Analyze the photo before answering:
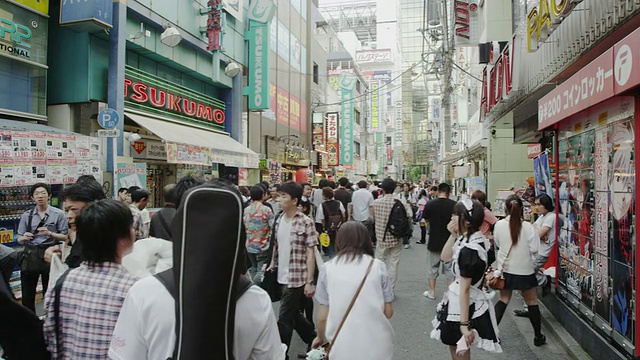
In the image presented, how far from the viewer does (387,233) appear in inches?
294

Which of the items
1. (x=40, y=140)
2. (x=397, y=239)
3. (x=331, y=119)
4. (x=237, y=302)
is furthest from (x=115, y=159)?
(x=331, y=119)

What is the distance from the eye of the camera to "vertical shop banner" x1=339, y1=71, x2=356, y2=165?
38.4m

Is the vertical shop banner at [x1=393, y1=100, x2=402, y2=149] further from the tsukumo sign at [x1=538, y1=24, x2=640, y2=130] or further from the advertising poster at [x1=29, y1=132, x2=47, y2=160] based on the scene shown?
the tsukumo sign at [x1=538, y1=24, x2=640, y2=130]

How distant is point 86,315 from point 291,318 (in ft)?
8.85

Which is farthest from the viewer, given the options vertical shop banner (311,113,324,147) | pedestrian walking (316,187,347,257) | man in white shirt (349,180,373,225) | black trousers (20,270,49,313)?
vertical shop banner (311,113,324,147)

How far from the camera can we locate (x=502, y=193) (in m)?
11.8

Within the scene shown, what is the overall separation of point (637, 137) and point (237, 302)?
13.0 ft

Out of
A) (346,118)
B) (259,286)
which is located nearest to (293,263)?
(259,286)

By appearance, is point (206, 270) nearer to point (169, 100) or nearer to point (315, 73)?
point (169, 100)

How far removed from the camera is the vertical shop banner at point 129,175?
1058 cm

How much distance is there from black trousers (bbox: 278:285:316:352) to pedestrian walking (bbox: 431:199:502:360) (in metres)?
1.46

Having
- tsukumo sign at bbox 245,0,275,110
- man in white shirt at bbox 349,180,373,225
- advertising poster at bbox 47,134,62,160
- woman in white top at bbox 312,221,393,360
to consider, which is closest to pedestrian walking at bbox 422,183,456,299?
man in white shirt at bbox 349,180,373,225

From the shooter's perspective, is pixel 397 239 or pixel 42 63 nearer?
pixel 397 239

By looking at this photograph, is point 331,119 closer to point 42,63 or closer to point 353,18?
point 42,63
